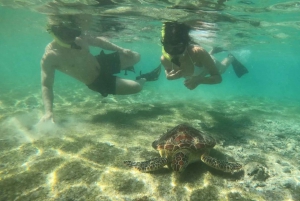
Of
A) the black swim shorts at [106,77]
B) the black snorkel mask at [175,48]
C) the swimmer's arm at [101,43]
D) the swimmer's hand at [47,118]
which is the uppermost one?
the black snorkel mask at [175,48]

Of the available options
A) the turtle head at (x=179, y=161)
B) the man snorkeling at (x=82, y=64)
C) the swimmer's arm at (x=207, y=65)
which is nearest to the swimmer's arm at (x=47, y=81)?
the man snorkeling at (x=82, y=64)

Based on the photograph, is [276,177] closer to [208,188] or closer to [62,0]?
[208,188]

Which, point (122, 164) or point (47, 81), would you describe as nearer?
point (122, 164)

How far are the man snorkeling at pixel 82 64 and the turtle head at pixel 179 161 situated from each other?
4.82m

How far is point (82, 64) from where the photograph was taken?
7867 mm

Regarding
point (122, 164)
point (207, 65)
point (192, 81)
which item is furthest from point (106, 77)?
point (122, 164)

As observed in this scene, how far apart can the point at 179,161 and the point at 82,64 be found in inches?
243

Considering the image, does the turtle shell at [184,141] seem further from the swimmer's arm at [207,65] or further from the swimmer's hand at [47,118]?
the swimmer's hand at [47,118]

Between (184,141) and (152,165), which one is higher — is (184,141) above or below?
above

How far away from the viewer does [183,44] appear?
6.29 meters

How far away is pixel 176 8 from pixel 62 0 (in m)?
5.69

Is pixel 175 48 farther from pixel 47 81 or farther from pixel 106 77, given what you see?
pixel 47 81

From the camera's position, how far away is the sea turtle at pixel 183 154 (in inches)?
134

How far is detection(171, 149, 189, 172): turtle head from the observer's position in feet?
10.7
